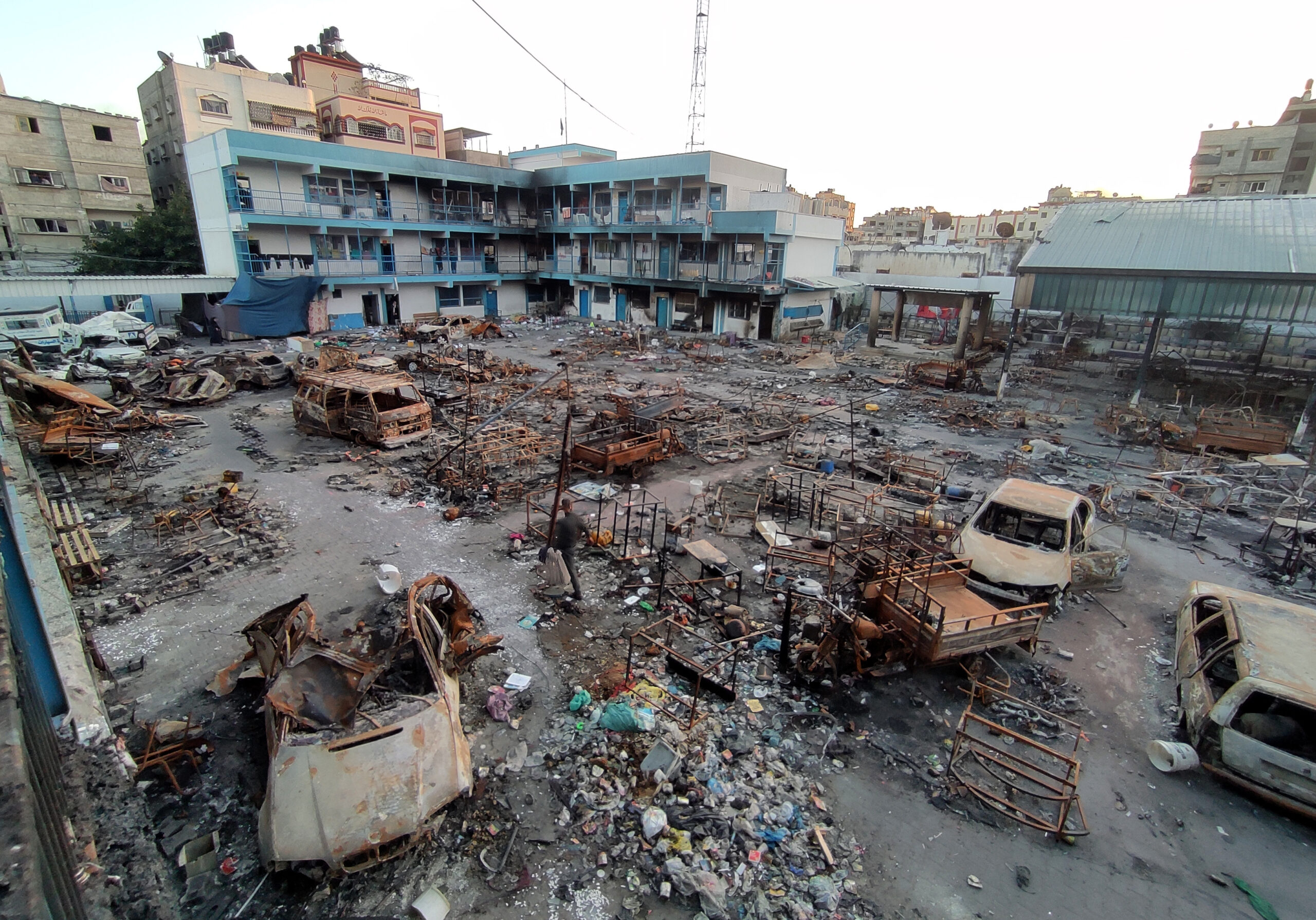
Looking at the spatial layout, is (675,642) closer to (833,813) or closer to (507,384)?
(833,813)

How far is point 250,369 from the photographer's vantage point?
66.3 feet

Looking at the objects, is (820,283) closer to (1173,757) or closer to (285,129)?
(1173,757)

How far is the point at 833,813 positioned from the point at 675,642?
284 centimetres

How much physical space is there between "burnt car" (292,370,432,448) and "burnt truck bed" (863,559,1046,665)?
11.6 metres

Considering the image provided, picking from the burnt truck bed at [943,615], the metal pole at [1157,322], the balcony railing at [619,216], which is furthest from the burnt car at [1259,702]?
the balcony railing at [619,216]

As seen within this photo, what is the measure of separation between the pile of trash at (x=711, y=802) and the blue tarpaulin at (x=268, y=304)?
28429 mm

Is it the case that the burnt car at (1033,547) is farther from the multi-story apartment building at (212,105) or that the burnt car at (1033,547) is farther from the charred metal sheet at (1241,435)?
the multi-story apartment building at (212,105)

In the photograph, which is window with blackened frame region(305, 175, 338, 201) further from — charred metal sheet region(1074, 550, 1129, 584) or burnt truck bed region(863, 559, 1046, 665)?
charred metal sheet region(1074, 550, 1129, 584)

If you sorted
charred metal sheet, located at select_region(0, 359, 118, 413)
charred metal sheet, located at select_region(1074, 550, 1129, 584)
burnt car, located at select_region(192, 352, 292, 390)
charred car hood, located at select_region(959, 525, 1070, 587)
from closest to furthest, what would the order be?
1. charred car hood, located at select_region(959, 525, 1070, 587)
2. charred metal sheet, located at select_region(1074, 550, 1129, 584)
3. charred metal sheet, located at select_region(0, 359, 118, 413)
4. burnt car, located at select_region(192, 352, 292, 390)

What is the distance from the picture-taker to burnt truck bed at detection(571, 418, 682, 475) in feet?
42.6

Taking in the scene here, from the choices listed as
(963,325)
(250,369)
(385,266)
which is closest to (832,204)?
(963,325)

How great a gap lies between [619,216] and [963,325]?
20111 mm

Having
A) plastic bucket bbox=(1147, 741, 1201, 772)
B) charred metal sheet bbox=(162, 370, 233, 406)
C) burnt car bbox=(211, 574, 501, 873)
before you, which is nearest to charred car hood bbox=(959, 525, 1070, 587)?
plastic bucket bbox=(1147, 741, 1201, 772)

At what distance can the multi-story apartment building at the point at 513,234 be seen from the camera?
29.7 m
